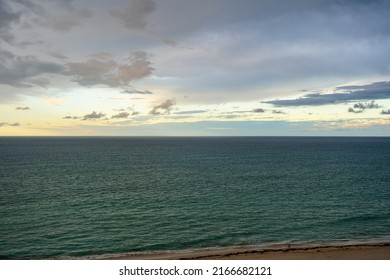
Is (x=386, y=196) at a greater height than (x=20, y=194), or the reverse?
(x=20, y=194)

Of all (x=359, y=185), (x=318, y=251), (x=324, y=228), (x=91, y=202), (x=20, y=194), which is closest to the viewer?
(x=318, y=251)

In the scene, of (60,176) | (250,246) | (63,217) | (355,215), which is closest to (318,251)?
(250,246)

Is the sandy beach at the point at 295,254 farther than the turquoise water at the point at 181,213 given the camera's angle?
No

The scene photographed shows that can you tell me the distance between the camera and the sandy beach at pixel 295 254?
24.2 m

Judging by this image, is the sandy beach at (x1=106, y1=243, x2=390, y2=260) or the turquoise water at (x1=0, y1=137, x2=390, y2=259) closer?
the sandy beach at (x1=106, y1=243, x2=390, y2=260)

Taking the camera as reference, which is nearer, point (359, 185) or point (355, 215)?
point (355, 215)

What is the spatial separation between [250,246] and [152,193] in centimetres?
2694

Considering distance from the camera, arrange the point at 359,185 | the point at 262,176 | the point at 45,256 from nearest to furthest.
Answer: the point at 45,256 < the point at 359,185 < the point at 262,176

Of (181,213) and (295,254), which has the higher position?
(295,254)

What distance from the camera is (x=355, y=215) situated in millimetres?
39625

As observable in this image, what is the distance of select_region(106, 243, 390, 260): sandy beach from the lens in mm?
24172

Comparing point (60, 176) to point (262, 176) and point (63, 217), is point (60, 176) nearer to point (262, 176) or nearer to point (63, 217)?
point (63, 217)

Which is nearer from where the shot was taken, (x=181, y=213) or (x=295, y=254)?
(x=295, y=254)

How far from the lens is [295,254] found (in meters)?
25.4
